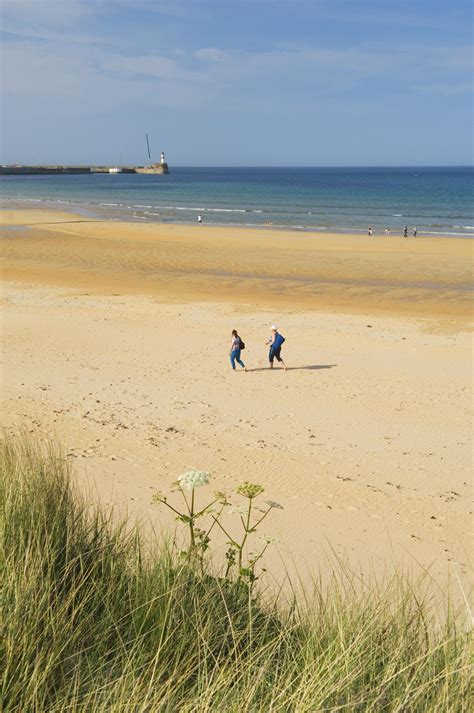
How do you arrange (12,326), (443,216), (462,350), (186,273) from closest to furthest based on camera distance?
(462,350), (12,326), (186,273), (443,216)

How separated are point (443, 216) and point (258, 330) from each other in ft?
159

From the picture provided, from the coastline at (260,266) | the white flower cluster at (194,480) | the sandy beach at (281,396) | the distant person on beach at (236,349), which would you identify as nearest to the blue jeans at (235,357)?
the distant person on beach at (236,349)

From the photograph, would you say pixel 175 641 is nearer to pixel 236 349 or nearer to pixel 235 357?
pixel 236 349

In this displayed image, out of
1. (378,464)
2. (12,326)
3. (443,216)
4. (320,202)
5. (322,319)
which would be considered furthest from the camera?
(320,202)

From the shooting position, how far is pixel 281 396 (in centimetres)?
1402

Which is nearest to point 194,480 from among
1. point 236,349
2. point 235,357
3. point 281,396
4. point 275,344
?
point 281,396

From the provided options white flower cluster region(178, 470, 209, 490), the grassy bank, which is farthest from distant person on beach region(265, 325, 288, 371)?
white flower cluster region(178, 470, 209, 490)

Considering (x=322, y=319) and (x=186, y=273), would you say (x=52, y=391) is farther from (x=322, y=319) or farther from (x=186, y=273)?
(x=186, y=273)

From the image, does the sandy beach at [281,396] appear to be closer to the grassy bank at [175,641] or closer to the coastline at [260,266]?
the coastline at [260,266]

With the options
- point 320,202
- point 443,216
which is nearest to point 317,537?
point 443,216

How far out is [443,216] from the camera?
63812 millimetres

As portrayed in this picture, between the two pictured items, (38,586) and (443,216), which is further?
(443,216)

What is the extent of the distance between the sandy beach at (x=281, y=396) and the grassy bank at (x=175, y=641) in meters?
1.97

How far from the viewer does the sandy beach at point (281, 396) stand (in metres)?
8.90
